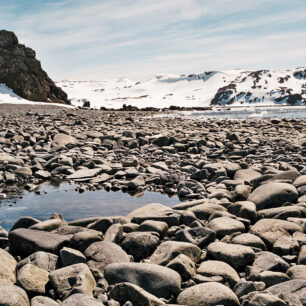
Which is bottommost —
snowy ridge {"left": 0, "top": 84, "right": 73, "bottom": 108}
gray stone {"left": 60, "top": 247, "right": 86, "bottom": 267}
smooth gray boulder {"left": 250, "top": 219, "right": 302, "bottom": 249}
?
smooth gray boulder {"left": 250, "top": 219, "right": 302, "bottom": 249}

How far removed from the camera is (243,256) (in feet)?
14.3

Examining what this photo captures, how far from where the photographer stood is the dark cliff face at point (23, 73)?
6356 cm

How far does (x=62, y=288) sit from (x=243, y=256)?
6.82 feet

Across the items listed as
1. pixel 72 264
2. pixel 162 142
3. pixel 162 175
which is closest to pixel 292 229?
pixel 72 264

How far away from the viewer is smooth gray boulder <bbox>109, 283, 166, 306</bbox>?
337cm

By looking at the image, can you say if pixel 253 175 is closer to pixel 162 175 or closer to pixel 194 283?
pixel 162 175

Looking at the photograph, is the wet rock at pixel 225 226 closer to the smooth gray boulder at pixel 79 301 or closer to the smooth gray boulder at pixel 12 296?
the smooth gray boulder at pixel 79 301

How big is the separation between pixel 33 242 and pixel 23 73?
66.4 metres

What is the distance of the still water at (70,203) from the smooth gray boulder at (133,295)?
346 centimetres

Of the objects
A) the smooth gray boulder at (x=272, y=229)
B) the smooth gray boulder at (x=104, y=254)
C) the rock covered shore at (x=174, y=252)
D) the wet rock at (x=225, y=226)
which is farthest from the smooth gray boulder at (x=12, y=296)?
the smooth gray boulder at (x=272, y=229)

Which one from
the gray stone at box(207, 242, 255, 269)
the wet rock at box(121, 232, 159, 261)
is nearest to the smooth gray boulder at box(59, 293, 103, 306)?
the wet rock at box(121, 232, 159, 261)

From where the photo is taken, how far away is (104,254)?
176 inches

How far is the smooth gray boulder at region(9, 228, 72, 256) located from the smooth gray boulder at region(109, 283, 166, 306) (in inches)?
55.1

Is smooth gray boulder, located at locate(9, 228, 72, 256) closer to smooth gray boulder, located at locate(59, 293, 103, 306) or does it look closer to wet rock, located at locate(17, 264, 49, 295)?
wet rock, located at locate(17, 264, 49, 295)
